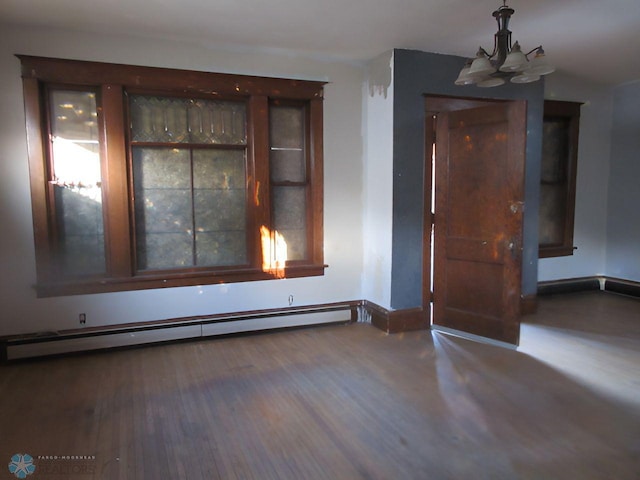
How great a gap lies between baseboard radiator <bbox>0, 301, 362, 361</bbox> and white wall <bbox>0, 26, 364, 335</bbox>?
Answer: 0.07 metres

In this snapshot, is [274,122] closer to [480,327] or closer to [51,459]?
[480,327]

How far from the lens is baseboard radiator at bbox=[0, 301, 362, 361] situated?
372cm

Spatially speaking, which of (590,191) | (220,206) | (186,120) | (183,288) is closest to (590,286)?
(590,191)

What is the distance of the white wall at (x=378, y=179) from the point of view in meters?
4.34

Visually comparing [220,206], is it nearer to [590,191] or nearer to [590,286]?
[590,191]

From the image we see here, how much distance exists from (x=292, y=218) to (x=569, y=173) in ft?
12.4

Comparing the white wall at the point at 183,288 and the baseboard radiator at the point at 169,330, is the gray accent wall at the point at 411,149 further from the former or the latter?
the baseboard radiator at the point at 169,330

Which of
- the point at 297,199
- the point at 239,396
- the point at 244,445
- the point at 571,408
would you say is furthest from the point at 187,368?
the point at 571,408

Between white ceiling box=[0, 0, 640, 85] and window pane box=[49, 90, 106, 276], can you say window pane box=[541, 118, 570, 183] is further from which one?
window pane box=[49, 90, 106, 276]

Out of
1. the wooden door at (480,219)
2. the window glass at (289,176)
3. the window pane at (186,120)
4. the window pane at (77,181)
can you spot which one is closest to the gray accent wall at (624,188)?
the wooden door at (480,219)

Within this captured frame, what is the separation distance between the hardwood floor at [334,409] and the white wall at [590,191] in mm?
1796

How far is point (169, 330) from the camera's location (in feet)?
13.5

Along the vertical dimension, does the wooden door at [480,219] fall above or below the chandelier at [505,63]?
below

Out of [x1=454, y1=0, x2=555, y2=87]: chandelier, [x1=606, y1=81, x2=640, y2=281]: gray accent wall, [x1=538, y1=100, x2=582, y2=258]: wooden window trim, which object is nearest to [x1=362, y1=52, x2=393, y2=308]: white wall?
[x1=454, y1=0, x2=555, y2=87]: chandelier
